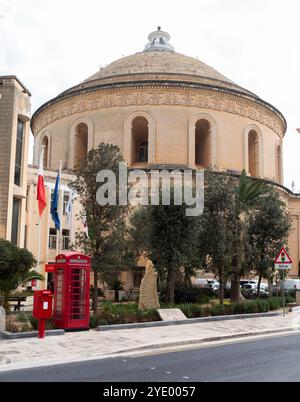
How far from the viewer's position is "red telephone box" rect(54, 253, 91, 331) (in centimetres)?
1454

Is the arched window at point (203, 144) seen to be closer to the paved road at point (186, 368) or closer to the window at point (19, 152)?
the window at point (19, 152)

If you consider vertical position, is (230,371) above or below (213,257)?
below

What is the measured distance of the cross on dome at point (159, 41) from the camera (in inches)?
1972

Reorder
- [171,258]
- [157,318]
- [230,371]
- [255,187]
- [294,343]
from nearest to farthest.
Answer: [230,371], [294,343], [157,318], [171,258], [255,187]

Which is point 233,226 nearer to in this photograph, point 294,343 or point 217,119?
point 294,343

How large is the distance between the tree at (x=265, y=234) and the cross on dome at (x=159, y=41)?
1146 inches

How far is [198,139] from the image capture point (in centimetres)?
4138

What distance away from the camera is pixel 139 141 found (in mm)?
41344

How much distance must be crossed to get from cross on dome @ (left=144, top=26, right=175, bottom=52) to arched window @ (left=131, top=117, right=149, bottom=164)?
519 inches

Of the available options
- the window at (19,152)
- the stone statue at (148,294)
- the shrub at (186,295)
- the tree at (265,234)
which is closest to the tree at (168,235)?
the stone statue at (148,294)

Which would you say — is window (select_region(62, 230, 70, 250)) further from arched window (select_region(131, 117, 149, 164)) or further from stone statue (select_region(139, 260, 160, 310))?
stone statue (select_region(139, 260, 160, 310))

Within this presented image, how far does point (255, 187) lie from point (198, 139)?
17.7 m
